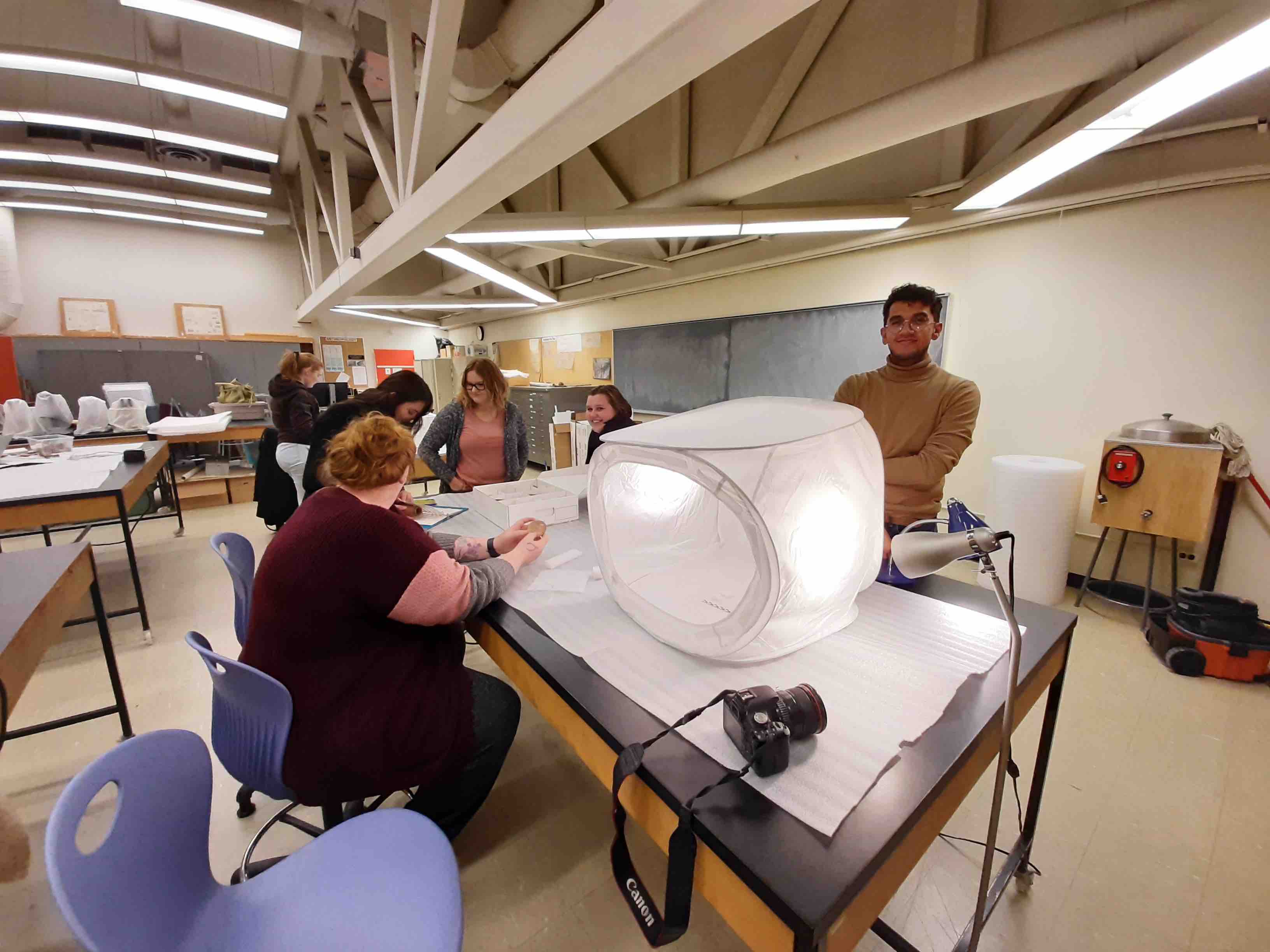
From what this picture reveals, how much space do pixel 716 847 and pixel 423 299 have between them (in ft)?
22.5

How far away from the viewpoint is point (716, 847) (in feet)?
2.08

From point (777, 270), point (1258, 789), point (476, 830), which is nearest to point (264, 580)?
point (476, 830)

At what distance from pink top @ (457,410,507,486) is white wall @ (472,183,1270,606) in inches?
113

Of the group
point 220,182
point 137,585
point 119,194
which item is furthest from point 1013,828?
point 119,194

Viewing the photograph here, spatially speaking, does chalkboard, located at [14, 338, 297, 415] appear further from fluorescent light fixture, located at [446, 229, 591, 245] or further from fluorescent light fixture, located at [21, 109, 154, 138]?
fluorescent light fixture, located at [446, 229, 591, 245]

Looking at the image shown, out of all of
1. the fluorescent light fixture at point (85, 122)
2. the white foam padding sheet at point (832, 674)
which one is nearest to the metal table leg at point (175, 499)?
the fluorescent light fixture at point (85, 122)

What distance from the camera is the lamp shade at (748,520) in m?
0.90

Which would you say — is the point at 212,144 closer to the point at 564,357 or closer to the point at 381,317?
the point at 564,357

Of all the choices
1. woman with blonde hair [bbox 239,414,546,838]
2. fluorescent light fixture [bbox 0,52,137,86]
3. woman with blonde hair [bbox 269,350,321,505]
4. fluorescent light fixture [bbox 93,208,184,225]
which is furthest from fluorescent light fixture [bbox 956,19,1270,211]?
fluorescent light fixture [bbox 93,208,184,225]

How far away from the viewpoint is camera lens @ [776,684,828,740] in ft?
2.49

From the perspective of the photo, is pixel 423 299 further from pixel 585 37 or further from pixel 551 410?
pixel 585 37

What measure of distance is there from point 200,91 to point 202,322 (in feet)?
17.9

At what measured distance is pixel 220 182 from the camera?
5.36 metres

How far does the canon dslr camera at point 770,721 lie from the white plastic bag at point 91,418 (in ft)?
18.6
